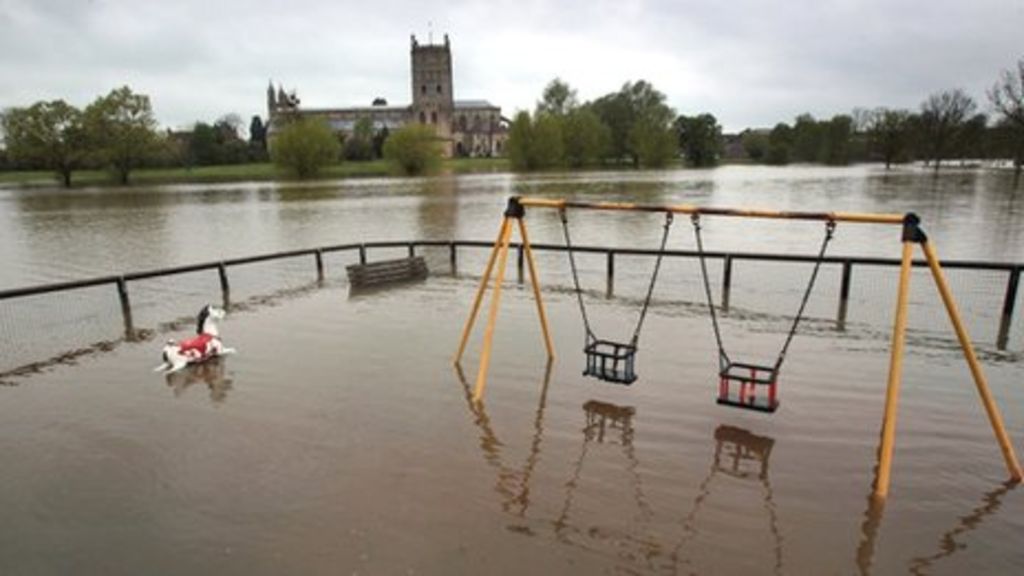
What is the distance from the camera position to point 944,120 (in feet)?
317

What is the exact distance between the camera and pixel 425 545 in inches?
188

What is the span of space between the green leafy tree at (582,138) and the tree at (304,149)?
122 ft

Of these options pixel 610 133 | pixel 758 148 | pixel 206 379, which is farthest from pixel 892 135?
pixel 206 379

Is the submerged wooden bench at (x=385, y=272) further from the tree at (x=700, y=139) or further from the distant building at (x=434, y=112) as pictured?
the distant building at (x=434, y=112)

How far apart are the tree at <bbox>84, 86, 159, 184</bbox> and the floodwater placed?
252 feet

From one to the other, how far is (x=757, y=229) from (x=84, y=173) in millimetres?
96304

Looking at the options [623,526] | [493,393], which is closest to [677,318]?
[493,393]

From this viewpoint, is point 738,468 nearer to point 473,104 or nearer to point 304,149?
point 304,149

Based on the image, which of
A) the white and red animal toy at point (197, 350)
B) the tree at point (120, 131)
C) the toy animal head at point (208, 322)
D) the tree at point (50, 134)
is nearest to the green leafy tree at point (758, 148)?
the tree at point (120, 131)

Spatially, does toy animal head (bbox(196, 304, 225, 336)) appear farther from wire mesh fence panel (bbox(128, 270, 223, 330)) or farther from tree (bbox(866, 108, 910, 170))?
tree (bbox(866, 108, 910, 170))

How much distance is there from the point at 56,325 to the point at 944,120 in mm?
116461

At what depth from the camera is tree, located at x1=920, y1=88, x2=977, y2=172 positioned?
9668 centimetres

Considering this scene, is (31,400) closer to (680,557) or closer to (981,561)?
(680,557)

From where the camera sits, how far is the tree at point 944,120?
96.7 m
